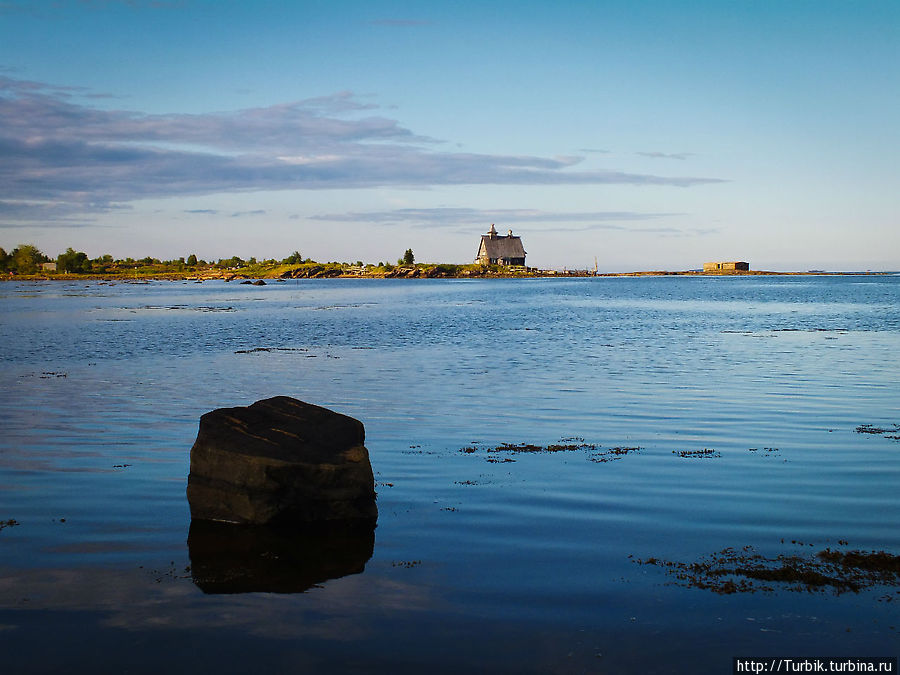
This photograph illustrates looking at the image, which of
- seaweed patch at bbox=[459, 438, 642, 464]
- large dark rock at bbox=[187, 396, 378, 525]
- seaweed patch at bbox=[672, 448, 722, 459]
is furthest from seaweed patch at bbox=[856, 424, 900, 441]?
large dark rock at bbox=[187, 396, 378, 525]

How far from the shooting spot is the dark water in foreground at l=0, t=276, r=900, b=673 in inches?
357

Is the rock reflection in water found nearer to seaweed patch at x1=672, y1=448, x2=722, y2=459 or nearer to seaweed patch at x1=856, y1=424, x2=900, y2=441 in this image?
seaweed patch at x1=672, y1=448, x2=722, y2=459

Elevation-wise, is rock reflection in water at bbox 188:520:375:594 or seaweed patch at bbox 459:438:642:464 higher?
seaweed patch at bbox 459:438:642:464

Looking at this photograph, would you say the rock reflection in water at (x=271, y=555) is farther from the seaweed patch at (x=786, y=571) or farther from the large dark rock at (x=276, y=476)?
the seaweed patch at (x=786, y=571)

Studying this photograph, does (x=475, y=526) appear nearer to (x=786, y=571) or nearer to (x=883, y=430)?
(x=786, y=571)

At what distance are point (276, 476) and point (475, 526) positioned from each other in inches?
136

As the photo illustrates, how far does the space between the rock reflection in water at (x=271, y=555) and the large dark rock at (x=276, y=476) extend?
27 cm

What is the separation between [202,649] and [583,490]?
8.46 m

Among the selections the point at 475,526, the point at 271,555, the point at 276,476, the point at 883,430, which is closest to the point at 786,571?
the point at 475,526

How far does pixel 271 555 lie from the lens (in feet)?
39.9

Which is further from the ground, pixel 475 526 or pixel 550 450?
pixel 550 450

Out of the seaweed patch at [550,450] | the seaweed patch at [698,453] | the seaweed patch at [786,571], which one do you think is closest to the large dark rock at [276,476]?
the seaweed patch at [786,571]

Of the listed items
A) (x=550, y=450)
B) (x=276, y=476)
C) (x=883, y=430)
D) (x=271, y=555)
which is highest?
(x=276, y=476)

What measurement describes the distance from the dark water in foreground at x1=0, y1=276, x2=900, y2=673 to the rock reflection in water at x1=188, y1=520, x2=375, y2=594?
0.05 meters
